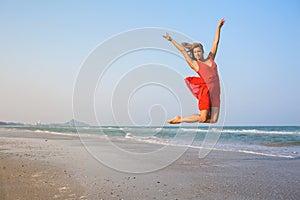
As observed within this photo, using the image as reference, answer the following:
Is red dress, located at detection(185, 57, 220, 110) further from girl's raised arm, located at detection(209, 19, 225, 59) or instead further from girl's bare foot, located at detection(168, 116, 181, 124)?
girl's bare foot, located at detection(168, 116, 181, 124)

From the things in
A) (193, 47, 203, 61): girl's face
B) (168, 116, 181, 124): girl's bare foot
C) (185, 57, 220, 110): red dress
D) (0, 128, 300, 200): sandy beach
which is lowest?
(0, 128, 300, 200): sandy beach

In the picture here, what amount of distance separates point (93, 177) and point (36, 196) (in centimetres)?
257

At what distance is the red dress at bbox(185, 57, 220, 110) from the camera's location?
4359mm

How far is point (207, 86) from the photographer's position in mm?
4449

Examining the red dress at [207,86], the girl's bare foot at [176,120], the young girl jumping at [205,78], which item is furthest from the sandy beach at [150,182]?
the red dress at [207,86]

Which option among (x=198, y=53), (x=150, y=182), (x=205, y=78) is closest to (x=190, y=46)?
(x=198, y=53)

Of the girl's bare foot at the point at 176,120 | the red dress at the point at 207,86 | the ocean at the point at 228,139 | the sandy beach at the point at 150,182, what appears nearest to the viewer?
the red dress at the point at 207,86

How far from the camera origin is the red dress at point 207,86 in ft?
14.3

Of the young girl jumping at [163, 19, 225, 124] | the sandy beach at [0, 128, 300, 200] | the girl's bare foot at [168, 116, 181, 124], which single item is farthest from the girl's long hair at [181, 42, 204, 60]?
the sandy beach at [0, 128, 300, 200]

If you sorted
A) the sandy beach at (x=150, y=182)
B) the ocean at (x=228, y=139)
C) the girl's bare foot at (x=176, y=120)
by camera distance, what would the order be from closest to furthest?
the girl's bare foot at (x=176, y=120), the sandy beach at (x=150, y=182), the ocean at (x=228, y=139)

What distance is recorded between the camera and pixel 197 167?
11875 millimetres

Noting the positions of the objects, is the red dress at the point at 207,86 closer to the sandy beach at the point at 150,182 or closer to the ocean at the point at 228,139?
the ocean at the point at 228,139

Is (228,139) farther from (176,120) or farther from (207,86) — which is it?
(207,86)

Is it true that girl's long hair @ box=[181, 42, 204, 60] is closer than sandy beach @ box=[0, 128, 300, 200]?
Yes
